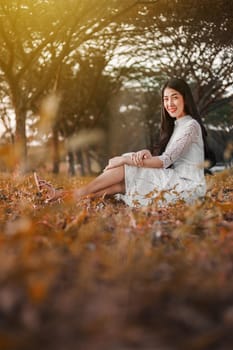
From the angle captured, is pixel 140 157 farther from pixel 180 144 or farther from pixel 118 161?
pixel 180 144

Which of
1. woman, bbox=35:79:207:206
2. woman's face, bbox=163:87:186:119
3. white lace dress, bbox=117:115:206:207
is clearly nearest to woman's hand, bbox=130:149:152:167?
woman, bbox=35:79:207:206

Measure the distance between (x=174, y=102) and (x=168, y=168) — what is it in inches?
30.4

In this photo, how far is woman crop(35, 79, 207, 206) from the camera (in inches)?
224

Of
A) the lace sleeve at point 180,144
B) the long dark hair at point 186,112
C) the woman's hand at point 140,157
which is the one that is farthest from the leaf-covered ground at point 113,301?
the long dark hair at point 186,112

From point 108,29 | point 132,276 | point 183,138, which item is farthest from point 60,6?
point 132,276

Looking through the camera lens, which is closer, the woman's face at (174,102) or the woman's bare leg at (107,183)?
the woman's bare leg at (107,183)

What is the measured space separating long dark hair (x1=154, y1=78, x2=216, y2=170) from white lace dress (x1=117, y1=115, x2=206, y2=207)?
0.13 m

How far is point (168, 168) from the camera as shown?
602 centimetres

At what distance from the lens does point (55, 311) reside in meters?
1.57

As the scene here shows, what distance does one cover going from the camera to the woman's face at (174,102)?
6.06 m

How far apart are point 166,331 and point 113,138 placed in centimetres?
2801

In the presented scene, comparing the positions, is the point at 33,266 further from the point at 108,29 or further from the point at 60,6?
the point at 108,29

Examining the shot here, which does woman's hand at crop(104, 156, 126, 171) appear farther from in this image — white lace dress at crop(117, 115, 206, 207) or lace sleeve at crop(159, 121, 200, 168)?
lace sleeve at crop(159, 121, 200, 168)

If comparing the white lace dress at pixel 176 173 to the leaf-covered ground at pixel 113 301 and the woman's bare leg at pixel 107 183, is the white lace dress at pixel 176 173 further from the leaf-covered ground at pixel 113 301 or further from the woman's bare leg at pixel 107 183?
the leaf-covered ground at pixel 113 301
